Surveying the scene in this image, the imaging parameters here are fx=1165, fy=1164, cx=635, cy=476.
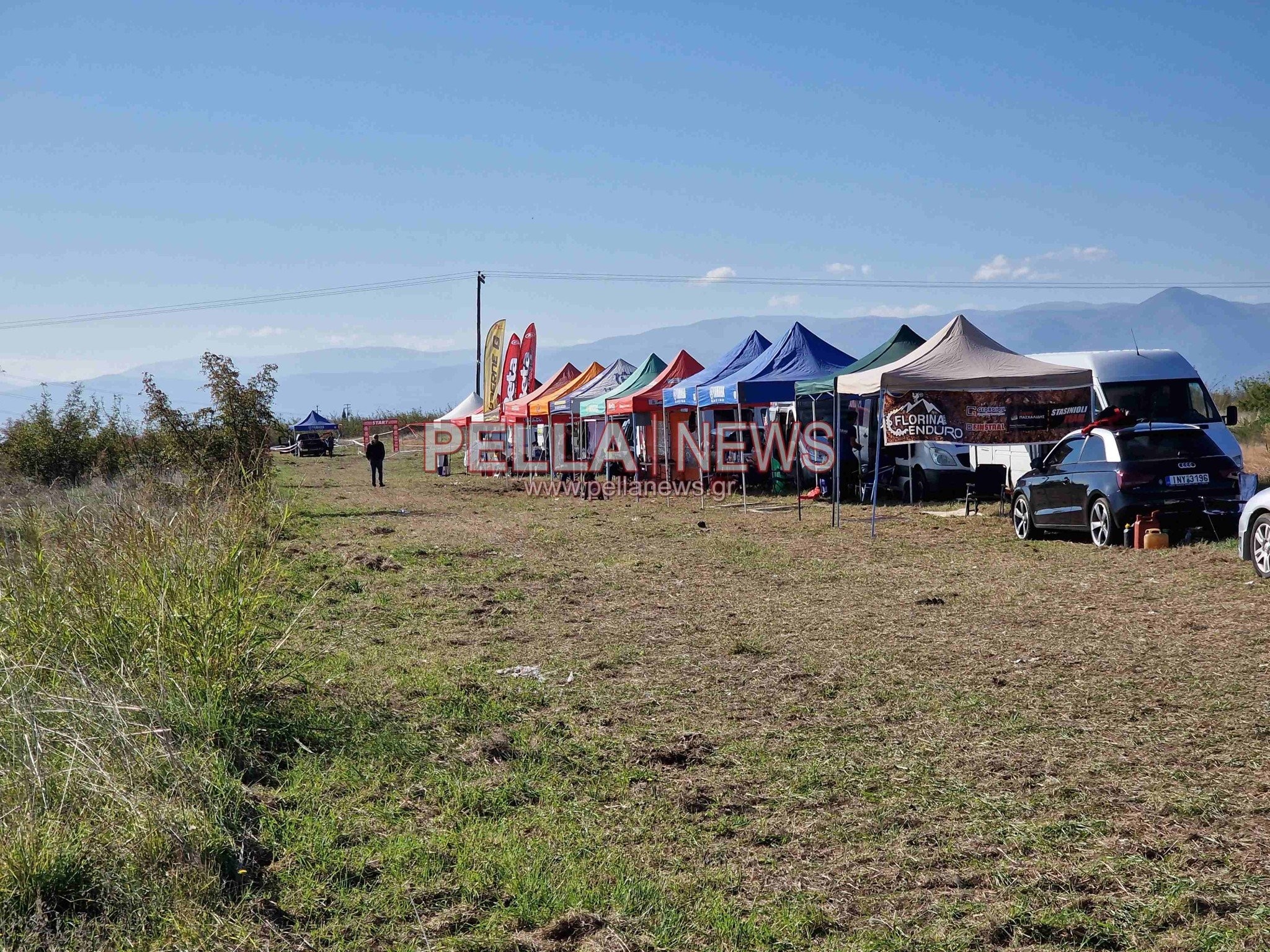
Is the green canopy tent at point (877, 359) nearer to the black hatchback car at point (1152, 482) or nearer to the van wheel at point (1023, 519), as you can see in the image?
the van wheel at point (1023, 519)

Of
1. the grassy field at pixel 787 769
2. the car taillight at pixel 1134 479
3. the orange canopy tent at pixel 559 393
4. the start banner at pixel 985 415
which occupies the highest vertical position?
the orange canopy tent at pixel 559 393

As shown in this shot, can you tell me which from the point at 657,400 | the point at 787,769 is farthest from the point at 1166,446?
the point at 657,400

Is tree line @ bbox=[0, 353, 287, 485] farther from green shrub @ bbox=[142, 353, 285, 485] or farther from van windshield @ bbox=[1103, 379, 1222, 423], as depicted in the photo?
van windshield @ bbox=[1103, 379, 1222, 423]

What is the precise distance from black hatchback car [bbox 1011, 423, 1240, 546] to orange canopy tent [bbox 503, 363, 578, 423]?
19274 mm

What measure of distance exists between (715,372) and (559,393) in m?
8.95

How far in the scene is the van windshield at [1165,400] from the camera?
767 inches

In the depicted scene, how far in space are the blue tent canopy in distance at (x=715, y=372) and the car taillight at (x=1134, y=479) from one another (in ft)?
35.5

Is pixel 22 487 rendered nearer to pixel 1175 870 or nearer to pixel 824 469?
pixel 1175 870

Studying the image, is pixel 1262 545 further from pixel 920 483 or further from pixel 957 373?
pixel 920 483

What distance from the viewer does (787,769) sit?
223 inches

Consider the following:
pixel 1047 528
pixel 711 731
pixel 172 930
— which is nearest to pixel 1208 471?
pixel 1047 528

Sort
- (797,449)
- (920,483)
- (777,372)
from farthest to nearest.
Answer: (797,449) → (777,372) → (920,483)

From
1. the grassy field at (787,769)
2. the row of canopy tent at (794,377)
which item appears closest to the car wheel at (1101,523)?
the grassy field at (787,769)

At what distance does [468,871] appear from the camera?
14.4ft
